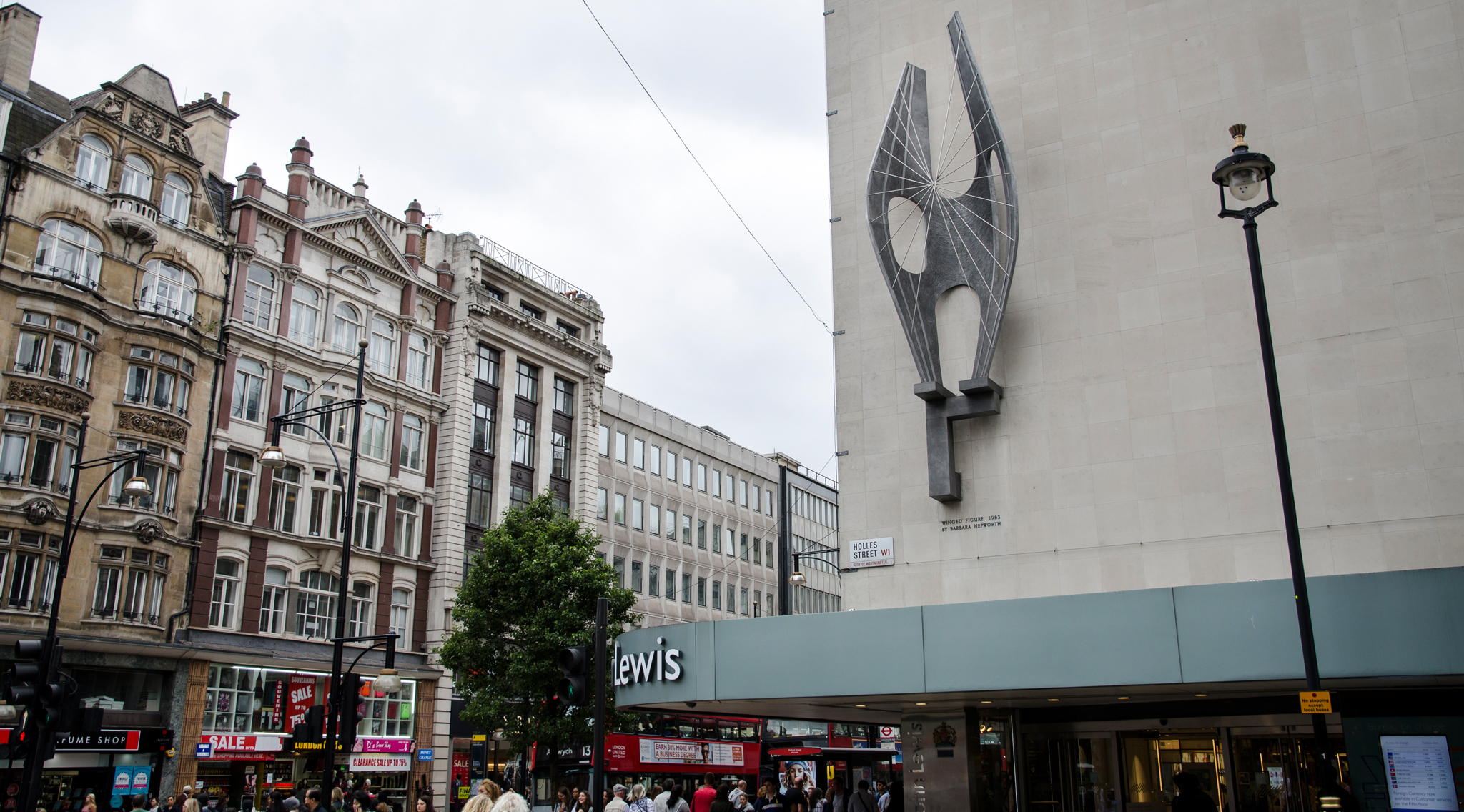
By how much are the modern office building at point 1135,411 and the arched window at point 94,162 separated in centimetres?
2703

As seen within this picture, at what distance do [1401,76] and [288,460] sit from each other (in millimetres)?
37920

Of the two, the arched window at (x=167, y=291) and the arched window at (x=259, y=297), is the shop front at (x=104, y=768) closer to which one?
the arched window at (x=167, y=291)

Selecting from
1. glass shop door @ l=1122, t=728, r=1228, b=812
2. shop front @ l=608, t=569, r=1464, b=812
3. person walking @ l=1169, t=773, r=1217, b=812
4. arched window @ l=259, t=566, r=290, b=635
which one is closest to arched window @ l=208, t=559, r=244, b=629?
arched window @ l=259, t=566, r=290, b=635

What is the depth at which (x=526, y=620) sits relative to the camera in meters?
37.9

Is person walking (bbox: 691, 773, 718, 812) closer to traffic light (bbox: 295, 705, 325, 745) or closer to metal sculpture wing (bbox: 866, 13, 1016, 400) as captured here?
traffic light (bbox: 295, 705, 325, 745)

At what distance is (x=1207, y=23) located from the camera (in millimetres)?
21969

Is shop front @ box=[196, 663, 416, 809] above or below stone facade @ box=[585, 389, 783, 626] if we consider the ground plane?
below

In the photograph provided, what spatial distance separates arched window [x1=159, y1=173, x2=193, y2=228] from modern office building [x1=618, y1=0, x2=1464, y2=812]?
88.4 ft

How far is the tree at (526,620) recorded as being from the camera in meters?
36.7

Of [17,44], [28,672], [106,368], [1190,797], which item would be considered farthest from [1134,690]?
[17,44]

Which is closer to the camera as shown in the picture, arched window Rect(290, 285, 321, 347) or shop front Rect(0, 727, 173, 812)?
shop front Rect(0, 727, 173, 812)

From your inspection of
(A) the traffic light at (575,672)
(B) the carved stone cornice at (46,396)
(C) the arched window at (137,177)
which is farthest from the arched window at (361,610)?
(A) the traffic light at (575,672)

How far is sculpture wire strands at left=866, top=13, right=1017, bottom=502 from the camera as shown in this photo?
21828 millimetres

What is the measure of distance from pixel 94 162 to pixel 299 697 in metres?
20.0
